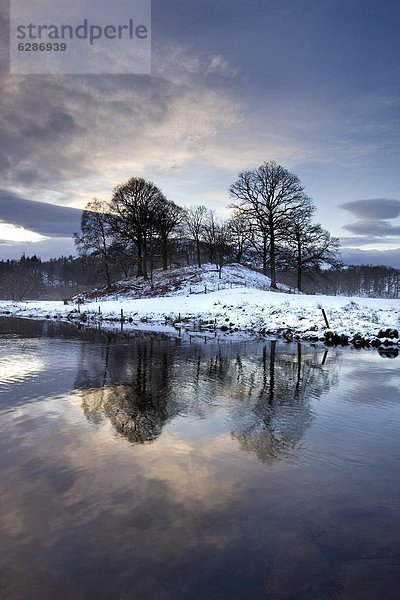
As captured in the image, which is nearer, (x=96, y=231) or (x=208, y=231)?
(x=96, y=231)

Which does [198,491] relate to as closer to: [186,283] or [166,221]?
[186,283]

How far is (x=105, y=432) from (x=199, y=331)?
23.8 m

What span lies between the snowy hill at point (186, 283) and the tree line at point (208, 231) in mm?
1779

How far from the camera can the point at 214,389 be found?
41.8 ft

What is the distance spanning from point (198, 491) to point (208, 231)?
7975 cm

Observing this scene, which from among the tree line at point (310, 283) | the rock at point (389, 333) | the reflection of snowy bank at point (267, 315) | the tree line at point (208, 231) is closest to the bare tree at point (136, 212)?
the tree line at point (208, 231)

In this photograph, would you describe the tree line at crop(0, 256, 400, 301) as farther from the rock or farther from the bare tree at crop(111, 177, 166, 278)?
the rock

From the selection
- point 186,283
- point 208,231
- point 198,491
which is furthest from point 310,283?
point 198,491

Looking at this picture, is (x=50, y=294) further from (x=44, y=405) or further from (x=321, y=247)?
(x=44, y=405)

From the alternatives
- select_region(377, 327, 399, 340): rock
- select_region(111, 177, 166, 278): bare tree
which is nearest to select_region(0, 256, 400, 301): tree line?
select_region(111, 177, 166, 278): bare tree

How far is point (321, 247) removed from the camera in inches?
1999

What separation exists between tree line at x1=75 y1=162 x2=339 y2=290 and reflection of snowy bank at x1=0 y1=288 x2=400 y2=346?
10646 millimetres

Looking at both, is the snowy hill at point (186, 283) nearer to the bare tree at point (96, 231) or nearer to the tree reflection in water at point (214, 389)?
the bare tree at point (96, 231)

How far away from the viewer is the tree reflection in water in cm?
891
